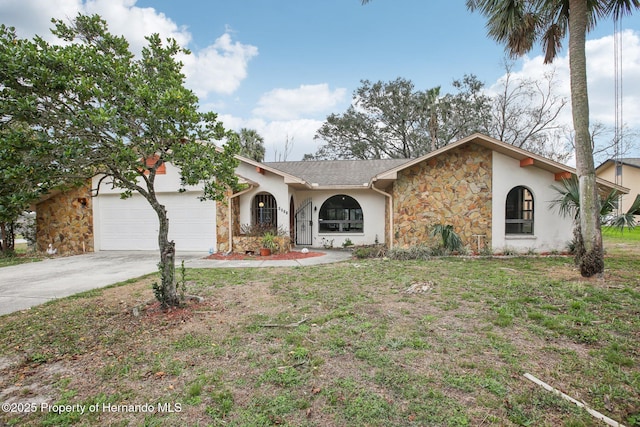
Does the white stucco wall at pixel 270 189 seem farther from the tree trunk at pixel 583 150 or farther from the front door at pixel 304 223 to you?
the tree trunk at pixel 583 150

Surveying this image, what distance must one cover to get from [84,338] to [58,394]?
4.35ft

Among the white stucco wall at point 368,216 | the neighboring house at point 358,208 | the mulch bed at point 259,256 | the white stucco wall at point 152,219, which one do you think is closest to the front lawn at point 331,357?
the mulch bed at point 259,256

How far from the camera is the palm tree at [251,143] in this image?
866 inches

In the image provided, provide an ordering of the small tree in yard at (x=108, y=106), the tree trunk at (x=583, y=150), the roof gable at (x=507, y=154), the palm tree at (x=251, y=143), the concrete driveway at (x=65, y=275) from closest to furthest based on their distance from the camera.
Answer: the small tree in yard at (x=108, y=106) < the concrete driveway at (x=65, y=275) < the tree trunk at (x=583, y=150) < the roof gable at (x=507, y=154) < the palm tree at (x=251, y=143)

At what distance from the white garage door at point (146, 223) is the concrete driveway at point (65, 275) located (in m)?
0.89

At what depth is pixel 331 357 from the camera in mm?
3299

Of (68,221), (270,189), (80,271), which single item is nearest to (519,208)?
(270,189)

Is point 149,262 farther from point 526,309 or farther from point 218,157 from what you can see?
point 526,309

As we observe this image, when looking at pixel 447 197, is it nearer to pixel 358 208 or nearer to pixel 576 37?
pixel 358 208

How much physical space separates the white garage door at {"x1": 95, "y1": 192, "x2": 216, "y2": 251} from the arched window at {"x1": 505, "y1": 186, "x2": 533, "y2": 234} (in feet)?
38.5

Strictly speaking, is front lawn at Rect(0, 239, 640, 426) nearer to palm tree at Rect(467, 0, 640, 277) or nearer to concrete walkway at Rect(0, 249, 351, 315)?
concrete walkway at Rect(0, 249, 351, 315)

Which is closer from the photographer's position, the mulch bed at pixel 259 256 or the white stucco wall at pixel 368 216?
the mulch bed at pixel 259 256

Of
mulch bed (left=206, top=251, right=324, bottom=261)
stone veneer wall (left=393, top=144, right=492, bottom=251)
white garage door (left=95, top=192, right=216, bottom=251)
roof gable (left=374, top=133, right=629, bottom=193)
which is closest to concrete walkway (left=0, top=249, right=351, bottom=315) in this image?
mulch bed (left=206, top=251, right=324, bottom=261)

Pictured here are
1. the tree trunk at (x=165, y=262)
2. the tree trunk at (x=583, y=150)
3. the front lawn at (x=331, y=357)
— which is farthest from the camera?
the tree trunk at (x=583, y=150)
